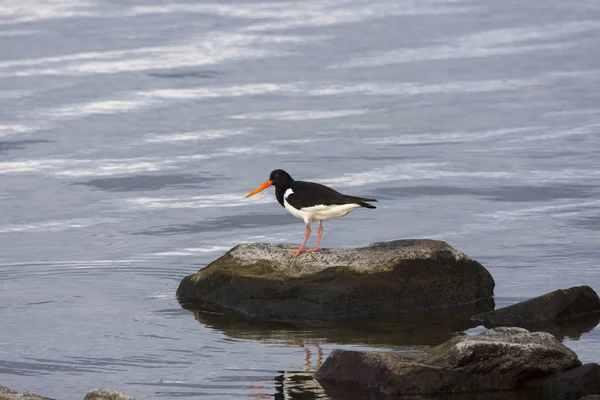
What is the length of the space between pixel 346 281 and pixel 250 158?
27.3 feet

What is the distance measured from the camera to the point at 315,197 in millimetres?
14680

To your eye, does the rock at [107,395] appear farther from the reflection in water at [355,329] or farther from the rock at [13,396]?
the reflection in water at [355,329]

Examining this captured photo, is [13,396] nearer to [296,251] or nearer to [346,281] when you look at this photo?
[346,281]

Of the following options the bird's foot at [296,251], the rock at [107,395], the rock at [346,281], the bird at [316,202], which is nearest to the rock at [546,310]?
the rock at [346,281]

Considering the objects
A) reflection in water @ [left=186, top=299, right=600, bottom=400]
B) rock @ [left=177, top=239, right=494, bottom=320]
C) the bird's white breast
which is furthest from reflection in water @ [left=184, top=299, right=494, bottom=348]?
the bird's white breast

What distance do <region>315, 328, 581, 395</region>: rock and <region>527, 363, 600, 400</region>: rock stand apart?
10 centimetres

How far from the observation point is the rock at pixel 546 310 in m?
13.4

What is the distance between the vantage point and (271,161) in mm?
21750

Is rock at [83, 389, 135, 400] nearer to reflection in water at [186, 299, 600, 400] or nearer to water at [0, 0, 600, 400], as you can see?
water at [0, 0, 600, 400]

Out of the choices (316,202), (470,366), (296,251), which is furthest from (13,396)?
(316,202)

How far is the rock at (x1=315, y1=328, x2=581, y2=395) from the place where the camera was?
35.6ft

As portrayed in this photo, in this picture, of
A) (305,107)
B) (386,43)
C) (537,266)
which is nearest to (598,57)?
(386,43)

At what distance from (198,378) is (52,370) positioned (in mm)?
1465

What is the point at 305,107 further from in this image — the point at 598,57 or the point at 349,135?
the point at 598,57
